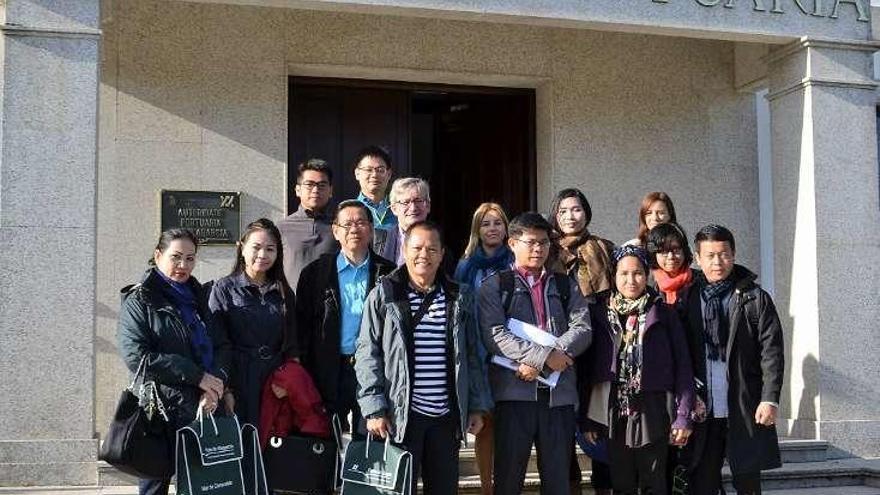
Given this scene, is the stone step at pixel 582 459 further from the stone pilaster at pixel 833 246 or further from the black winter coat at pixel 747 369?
the black winter coat at pixel 747 369

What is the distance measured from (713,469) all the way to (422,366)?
194cm

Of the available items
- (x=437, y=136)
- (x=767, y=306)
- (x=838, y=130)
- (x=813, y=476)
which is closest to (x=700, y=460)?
(x=767, y=306)

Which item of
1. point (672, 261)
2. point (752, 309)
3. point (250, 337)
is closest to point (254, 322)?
point (250, 337)

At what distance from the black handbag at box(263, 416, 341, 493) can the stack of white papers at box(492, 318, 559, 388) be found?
1.06m

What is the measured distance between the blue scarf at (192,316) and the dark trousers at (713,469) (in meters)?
2.88

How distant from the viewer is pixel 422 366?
5.50m

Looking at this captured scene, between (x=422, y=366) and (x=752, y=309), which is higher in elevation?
(x=752, y=309)

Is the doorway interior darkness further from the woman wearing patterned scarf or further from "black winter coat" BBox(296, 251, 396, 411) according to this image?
the woman wearing patterned scarf

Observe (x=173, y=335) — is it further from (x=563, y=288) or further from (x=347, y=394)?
(x=563, y=288)

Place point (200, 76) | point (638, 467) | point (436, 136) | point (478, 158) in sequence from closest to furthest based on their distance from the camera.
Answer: point (638, 467) → point (200, 76) → point (478, 158) → point (436, 136)

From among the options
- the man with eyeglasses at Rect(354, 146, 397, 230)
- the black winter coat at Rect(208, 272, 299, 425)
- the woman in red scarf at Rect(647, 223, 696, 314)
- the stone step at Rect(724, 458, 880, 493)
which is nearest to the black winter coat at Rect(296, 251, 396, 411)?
the black winter coat at Rect(208, 272, 299, 425)

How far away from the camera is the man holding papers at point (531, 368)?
5656 mm

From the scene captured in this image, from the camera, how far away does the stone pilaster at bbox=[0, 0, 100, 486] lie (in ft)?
22.0

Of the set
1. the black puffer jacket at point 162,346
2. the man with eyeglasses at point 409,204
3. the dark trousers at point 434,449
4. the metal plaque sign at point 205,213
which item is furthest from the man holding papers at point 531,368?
the metal plaque sign at point 205,213
